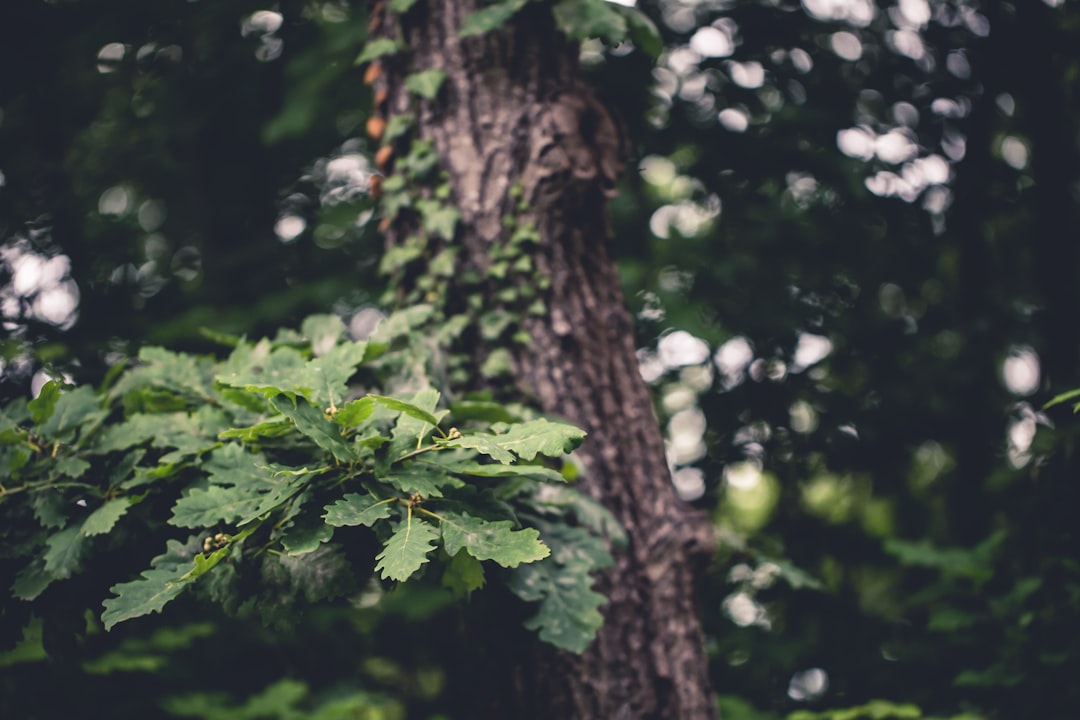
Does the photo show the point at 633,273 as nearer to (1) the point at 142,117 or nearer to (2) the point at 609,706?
(2) the point at 609,706

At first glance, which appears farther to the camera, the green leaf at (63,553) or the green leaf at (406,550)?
the green leaf at (63,553)

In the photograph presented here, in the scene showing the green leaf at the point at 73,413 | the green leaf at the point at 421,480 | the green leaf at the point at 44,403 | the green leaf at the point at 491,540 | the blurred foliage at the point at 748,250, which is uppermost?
the green leaf at the point at 421,480

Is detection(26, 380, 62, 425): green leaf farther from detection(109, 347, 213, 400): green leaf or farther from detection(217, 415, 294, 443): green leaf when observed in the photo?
detection(217, 415, 294, 443): green leaf

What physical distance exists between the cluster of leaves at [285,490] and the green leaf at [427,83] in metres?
0.77

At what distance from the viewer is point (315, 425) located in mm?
1371

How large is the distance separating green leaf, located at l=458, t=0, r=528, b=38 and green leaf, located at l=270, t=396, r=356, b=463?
51.3 inches

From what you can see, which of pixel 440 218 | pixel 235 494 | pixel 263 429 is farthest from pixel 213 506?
pixel 440 218

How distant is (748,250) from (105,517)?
3.21 m

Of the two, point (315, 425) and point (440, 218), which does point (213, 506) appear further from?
point (440, 218)

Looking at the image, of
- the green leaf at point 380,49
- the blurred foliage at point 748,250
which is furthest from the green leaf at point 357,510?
the blurred foliage at point 748,250

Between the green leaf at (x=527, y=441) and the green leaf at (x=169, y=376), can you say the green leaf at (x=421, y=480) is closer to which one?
the green leaf at (x=527, y=441)

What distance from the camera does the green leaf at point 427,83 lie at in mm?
2318

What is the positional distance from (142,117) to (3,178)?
3.08 ft

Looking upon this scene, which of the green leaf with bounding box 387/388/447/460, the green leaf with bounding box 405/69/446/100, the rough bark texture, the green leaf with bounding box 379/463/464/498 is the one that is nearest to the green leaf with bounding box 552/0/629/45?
the rough bark texture
